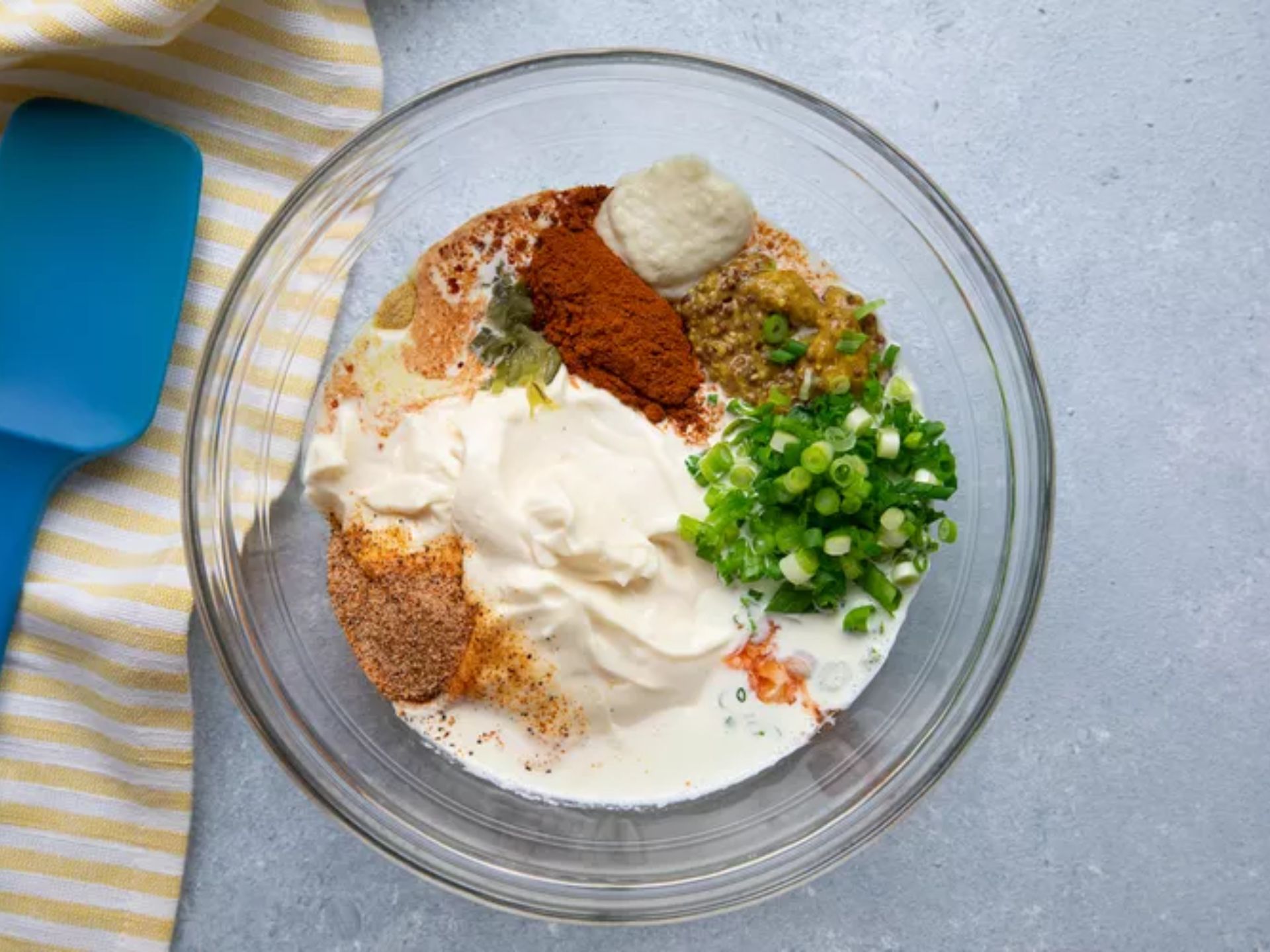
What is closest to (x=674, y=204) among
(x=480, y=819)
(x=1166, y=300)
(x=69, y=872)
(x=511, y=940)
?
(x=1166, y=300)

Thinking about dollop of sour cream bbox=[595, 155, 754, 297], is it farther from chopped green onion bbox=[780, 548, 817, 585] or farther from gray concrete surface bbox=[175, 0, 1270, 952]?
chopped green onion bbox=[780, 548, 817, 585]

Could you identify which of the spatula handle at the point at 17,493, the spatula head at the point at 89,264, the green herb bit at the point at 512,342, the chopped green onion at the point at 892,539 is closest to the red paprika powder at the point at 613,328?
the green herb bit at the point at 512,342

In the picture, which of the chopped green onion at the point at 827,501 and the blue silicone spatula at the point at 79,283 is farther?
the blue silicone spatula at the point at 79,283

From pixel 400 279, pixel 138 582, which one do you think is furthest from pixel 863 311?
pixel 138 582

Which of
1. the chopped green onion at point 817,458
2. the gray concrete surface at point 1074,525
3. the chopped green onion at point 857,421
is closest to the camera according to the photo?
the chopped green onion at point 817,458

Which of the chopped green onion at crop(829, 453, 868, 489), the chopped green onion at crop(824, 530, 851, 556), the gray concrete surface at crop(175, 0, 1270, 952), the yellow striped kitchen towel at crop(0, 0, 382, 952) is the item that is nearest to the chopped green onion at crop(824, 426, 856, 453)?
the chopped green onion at crop(829, 453, 868, 489)

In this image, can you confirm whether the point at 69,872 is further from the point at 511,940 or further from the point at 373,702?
the point at 511,940

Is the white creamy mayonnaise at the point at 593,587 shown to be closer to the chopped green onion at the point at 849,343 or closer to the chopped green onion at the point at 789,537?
the chopped green onion at the point at 789,537
